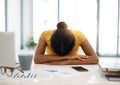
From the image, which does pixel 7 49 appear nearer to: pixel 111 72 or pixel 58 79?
pixel 58 79

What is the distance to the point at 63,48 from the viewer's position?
5.59ft

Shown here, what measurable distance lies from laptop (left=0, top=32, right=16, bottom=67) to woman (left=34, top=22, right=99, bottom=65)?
0.25m

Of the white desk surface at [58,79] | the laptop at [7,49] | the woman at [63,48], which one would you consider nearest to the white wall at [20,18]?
the woman at [63,48]

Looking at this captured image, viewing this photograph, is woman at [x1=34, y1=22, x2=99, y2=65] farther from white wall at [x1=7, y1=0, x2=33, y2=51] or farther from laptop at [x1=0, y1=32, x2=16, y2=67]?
white wall at [x1=7, y1=0, x2=33, y2=51]

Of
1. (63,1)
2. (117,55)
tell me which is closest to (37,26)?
(63,1)

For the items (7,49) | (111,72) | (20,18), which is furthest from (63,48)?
(20,18)

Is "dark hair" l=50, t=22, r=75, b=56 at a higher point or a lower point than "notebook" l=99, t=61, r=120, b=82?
higher

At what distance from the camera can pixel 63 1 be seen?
6.99 m

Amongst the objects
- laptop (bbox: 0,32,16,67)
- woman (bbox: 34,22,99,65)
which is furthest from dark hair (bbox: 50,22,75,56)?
laptop (bbox: 0,32,16,67)

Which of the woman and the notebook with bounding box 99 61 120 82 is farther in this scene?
the woman

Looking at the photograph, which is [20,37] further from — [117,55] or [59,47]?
[59,47]

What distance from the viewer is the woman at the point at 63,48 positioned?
5.49 ft

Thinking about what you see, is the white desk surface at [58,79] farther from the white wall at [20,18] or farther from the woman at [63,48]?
the white wall at [20,18]

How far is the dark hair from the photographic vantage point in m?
1.69
